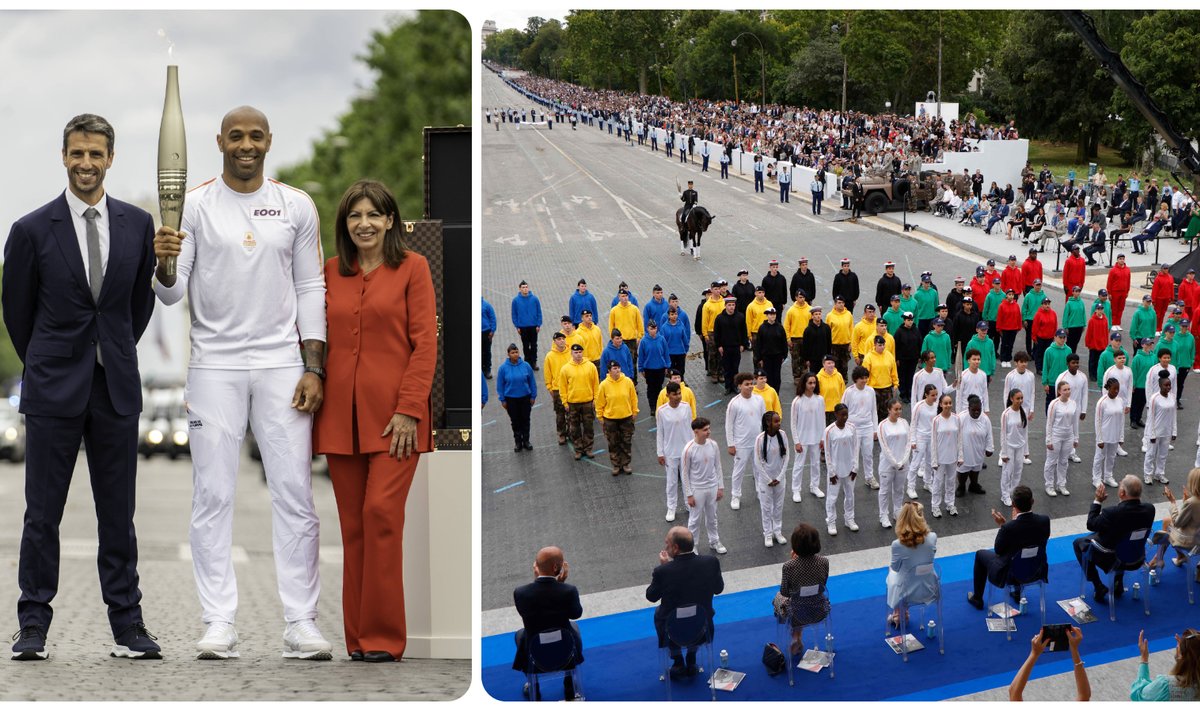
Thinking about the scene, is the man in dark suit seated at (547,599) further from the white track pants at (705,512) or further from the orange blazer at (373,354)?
the white track pants at (705,512)

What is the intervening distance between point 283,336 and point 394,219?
0.69m

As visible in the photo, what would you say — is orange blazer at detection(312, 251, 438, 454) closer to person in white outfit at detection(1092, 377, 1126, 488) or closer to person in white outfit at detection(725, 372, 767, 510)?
person in white outfit at detection(725, 372, 767, 510)

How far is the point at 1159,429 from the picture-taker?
12.1 m

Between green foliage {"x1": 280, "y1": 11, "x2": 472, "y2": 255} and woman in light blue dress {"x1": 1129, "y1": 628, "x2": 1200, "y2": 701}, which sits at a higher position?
green foliage {"x1": 280, "y1": 11, "x2": 472, "y2": 255}

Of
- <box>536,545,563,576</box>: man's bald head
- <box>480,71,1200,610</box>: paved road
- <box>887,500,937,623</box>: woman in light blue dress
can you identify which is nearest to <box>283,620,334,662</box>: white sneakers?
<box>536,545,563,576</box>: man's bald head

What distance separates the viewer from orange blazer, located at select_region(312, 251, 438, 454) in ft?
16.1

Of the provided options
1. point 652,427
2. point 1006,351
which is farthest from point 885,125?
point 652,427

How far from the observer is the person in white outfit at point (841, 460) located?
1080 centimetres

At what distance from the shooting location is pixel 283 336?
4852 millimetres

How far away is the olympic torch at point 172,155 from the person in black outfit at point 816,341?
11.3 metres

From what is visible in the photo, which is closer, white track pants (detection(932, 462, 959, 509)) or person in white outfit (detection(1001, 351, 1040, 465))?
white track pants (detection(932, 462, 959, 509))

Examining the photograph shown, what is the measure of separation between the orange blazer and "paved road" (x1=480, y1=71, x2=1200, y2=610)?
4603 mm

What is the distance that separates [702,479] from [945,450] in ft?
8.78

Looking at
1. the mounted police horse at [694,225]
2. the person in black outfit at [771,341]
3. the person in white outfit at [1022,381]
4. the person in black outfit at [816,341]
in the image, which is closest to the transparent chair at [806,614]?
the person in white outfit at [1022,381]
